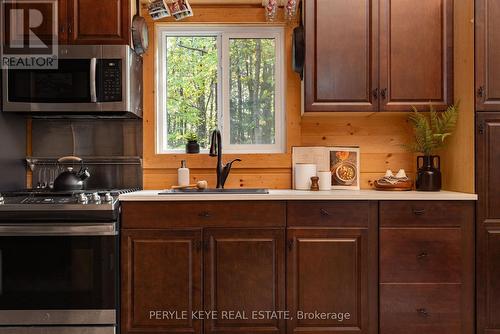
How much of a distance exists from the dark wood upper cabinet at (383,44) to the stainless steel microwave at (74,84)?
1180mm

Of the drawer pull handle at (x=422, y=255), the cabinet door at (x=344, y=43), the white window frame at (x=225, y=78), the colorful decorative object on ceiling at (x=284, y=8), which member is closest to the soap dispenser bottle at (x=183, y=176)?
the white window frame at (x=225, y=78)

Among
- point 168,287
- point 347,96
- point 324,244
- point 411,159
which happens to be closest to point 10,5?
point 168,287

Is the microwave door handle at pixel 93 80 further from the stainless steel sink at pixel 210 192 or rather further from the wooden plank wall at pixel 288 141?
the stainless steel sink at pixel 210 192

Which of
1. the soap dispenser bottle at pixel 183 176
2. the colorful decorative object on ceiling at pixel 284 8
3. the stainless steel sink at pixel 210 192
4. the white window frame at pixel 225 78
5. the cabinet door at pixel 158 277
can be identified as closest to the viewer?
the cabinet door at pixel 158 277

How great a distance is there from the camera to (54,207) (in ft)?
6.51

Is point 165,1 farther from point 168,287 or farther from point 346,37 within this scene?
point 168,287

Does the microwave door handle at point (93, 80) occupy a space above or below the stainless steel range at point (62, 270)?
above

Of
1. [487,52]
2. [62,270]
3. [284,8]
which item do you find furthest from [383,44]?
[62,270]

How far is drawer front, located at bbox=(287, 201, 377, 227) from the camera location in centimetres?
210

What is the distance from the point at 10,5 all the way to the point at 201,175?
1595mm

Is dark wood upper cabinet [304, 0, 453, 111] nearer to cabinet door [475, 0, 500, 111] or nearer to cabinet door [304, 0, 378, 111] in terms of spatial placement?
cabinet door [304, 0, 378, 111]

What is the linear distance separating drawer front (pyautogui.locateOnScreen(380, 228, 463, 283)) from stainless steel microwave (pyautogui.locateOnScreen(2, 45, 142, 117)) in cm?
175

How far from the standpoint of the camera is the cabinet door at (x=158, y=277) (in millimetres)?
2082

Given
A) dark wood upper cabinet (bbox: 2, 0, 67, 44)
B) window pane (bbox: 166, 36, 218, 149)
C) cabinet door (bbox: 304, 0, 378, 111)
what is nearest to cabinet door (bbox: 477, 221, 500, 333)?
cabinet door (bbox: 304, 0, 378, 111)
